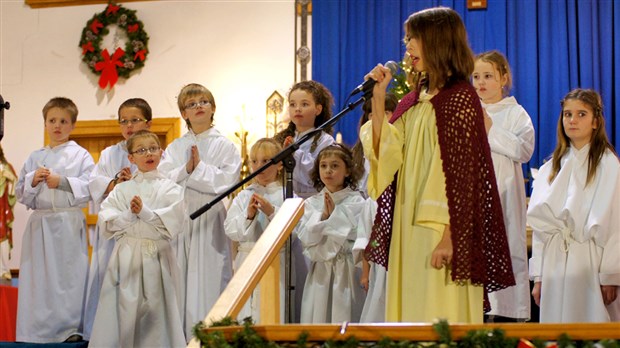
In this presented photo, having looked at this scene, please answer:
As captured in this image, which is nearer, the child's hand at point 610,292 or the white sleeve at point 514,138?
the child's hand at point 610,292

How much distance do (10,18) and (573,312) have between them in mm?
7678

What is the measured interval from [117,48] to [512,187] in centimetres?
618

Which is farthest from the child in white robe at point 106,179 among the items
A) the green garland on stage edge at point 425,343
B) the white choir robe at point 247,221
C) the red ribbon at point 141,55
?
the red ribbon at point 141,55

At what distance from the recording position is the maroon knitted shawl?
287 cm

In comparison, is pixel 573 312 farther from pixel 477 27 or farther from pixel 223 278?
pixel 477 27

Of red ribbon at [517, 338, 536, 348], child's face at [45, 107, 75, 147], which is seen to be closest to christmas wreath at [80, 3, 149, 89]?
child's face at [45, 107, 75, 147]

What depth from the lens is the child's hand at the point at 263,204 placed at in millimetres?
4598

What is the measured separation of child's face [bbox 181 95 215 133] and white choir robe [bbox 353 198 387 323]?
137 centimetres

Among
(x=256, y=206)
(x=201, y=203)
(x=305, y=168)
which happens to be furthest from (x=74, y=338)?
(x=305, y=168)

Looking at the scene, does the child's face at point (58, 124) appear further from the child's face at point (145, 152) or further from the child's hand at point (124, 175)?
the child's face at point (145, 152)

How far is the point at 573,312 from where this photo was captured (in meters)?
4.06

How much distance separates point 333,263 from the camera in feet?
15.1

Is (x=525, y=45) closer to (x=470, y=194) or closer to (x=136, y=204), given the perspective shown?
(x=136, y=204)

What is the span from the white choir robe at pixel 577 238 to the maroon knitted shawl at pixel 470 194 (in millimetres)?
1272
